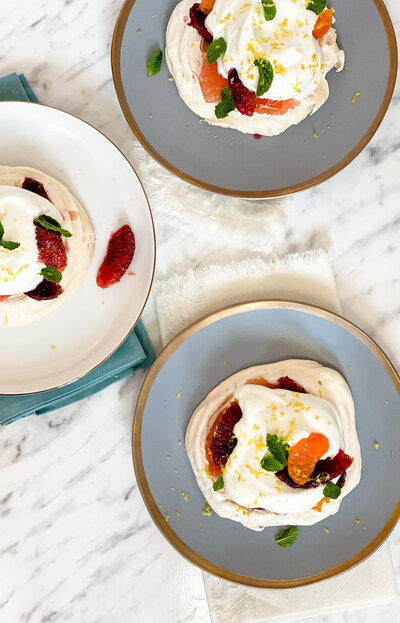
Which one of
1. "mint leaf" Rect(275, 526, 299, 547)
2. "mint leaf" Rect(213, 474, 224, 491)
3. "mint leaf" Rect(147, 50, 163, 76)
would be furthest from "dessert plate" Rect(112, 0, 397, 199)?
"mint leaf" Rect(275, 526, 299, 547)

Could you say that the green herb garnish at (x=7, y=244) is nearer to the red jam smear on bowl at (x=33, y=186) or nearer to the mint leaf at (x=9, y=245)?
the mint leaf at (x=9, y=245)

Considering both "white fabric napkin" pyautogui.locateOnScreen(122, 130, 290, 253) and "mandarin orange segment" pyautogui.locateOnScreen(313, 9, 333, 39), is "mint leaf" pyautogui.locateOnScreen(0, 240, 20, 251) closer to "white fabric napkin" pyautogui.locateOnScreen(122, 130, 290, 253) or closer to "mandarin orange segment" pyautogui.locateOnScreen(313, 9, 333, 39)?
"white fabric napkin" pyautogui.locateOnScreen(122, 130, 290, 253)

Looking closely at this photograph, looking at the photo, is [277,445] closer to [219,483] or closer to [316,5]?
[219,483]

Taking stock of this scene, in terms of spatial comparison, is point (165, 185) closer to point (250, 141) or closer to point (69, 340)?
point (250, 141)

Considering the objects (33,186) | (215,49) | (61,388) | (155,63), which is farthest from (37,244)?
(215,49)

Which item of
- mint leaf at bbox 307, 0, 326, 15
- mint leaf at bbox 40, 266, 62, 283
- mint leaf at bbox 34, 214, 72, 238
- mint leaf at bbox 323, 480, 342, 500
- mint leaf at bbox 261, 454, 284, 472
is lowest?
mint leaf at bbox 323, 480, 342, 500

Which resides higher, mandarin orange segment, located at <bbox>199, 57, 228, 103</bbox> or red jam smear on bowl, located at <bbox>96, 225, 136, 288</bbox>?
mandarin orange segment, located at <bbox>199, 57, 228, 103</bbox>

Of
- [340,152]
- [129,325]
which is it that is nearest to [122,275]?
[129,325]

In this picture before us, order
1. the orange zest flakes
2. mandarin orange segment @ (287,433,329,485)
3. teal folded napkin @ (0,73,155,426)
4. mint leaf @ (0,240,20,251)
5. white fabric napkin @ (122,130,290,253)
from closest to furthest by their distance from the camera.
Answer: mint leaf @ (0,240,20,251) < mandarin orange segment @ (287,433,329,485) < the orange zest flakes < teal folded napkin @ (0,73,155,426) < white fabric napkin @ (122,130,290,253)

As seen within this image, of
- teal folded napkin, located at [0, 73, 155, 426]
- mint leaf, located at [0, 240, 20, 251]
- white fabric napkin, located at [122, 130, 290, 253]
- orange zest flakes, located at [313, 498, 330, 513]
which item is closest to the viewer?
mint leaf, located at [0, 240, 20, 251]
